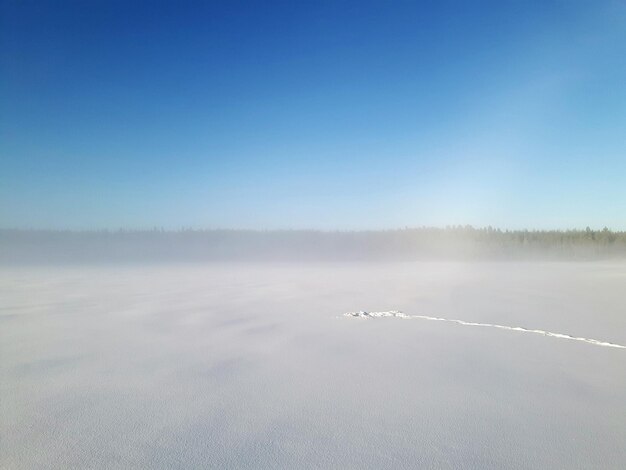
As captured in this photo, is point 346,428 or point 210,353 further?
point 210,353

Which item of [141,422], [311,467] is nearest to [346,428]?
[311,467]

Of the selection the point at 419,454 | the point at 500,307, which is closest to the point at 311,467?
the point at 419,454

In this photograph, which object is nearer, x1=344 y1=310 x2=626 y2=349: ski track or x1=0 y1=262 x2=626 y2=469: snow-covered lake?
x1=0 y1=262 x2=626 y2=469: snow-covered lake

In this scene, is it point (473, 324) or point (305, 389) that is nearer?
point (305, 389)

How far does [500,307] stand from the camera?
19.6 feet

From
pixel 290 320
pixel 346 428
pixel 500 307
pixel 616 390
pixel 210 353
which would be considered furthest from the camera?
pixel 500 307

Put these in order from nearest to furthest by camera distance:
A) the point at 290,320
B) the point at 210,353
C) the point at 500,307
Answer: the point at 210,353 < the point at 290,320 < the point at 500,307

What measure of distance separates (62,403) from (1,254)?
65.8 ft

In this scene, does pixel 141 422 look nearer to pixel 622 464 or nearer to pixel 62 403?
pixel 62 403

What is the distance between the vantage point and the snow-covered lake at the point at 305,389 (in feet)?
6.52

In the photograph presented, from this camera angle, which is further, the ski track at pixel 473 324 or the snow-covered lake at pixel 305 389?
the ski track at pixel 473 324

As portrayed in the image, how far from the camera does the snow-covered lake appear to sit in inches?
78.2

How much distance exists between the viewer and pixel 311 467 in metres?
1.87

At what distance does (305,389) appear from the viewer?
278 cm
